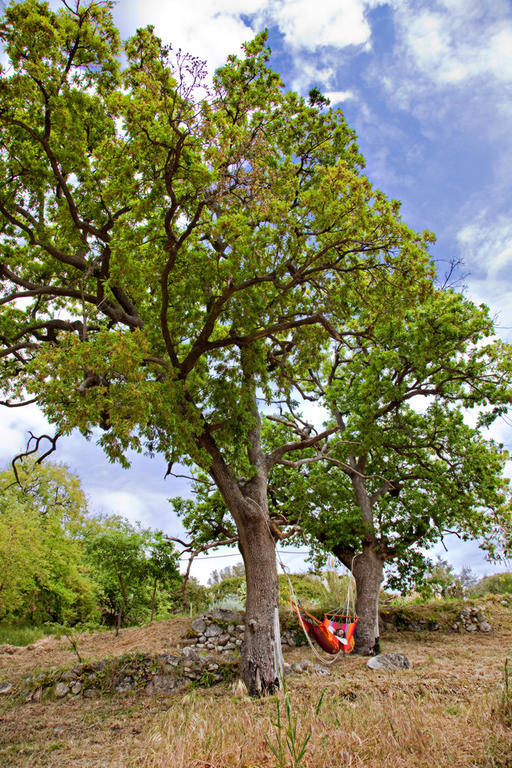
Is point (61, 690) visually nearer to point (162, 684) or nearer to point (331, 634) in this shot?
point (162, 684)

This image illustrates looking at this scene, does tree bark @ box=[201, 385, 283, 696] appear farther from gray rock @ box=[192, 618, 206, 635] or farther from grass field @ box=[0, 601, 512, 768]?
gray rock @ box=[192, 618, 206, 635]

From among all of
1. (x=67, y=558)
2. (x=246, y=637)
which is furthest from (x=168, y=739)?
(x=67, y=558)

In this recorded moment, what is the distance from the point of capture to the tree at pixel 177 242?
19.9 ft

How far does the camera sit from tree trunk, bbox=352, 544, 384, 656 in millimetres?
11164

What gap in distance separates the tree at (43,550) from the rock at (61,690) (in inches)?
225

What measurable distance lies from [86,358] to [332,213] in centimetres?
424

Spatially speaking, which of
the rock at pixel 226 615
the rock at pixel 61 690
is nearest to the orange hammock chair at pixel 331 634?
the rock at pixel 226 615

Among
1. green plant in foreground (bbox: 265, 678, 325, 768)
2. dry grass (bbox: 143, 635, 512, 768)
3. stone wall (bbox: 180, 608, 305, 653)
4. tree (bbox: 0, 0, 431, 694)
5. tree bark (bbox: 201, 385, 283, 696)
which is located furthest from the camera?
stone wall (bbox: 180, 608, 305, 653)

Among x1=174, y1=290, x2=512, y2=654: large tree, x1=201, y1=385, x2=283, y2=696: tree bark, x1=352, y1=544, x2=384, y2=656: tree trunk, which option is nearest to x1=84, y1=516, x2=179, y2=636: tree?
x1=174, y1=290, x2=512, y2=654: large tree

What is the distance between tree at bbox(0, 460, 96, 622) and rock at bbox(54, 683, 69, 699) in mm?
5727

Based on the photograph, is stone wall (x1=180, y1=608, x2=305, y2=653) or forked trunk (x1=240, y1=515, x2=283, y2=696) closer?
forked trunk (x1=240, y1=515, x2=283, y2=696)

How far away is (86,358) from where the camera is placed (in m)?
5.54

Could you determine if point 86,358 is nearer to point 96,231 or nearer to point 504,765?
point 96,231

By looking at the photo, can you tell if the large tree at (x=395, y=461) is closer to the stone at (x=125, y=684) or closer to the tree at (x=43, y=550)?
the stone at (x=125, y=684)
